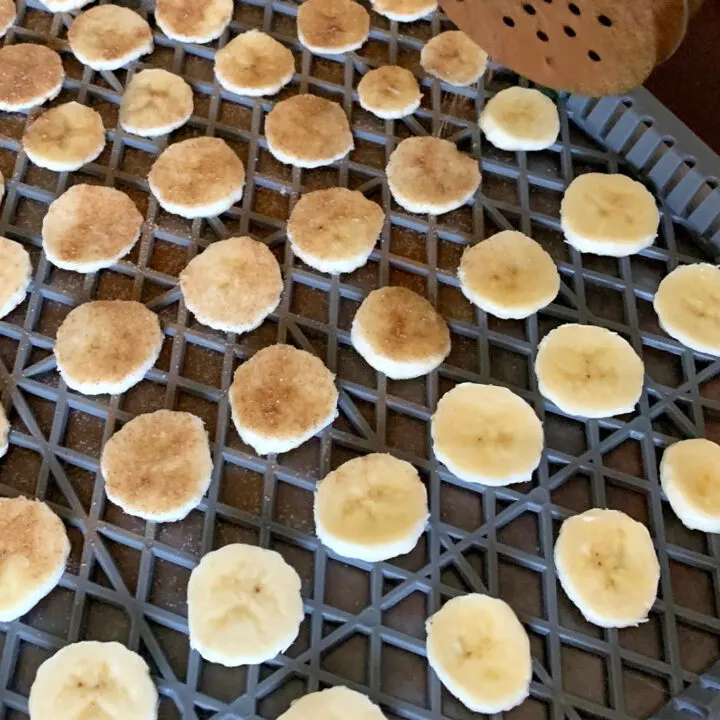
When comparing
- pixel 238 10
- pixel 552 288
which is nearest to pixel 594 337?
pixel 552 288

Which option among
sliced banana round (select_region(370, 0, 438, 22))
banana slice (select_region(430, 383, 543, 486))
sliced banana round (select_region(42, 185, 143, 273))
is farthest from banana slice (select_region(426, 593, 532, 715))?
sliced banana round (select_region(370, 0, 438, 22))

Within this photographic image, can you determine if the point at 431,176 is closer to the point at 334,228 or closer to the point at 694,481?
the point at 334,228

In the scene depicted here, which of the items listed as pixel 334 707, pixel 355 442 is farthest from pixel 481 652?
pixel 355 442

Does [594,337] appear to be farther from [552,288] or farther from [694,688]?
[694,688]

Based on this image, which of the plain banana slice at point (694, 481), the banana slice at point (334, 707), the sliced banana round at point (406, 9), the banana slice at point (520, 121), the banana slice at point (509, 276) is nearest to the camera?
the banana slice at point (334, 707)

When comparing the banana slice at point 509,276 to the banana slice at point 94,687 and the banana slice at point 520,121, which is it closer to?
the banana slice at point 520,121

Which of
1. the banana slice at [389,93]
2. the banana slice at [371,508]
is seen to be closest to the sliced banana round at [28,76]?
the banana slice at [389,93]

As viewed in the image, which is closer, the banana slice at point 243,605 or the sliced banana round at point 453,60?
the banana slice at point 243,605
